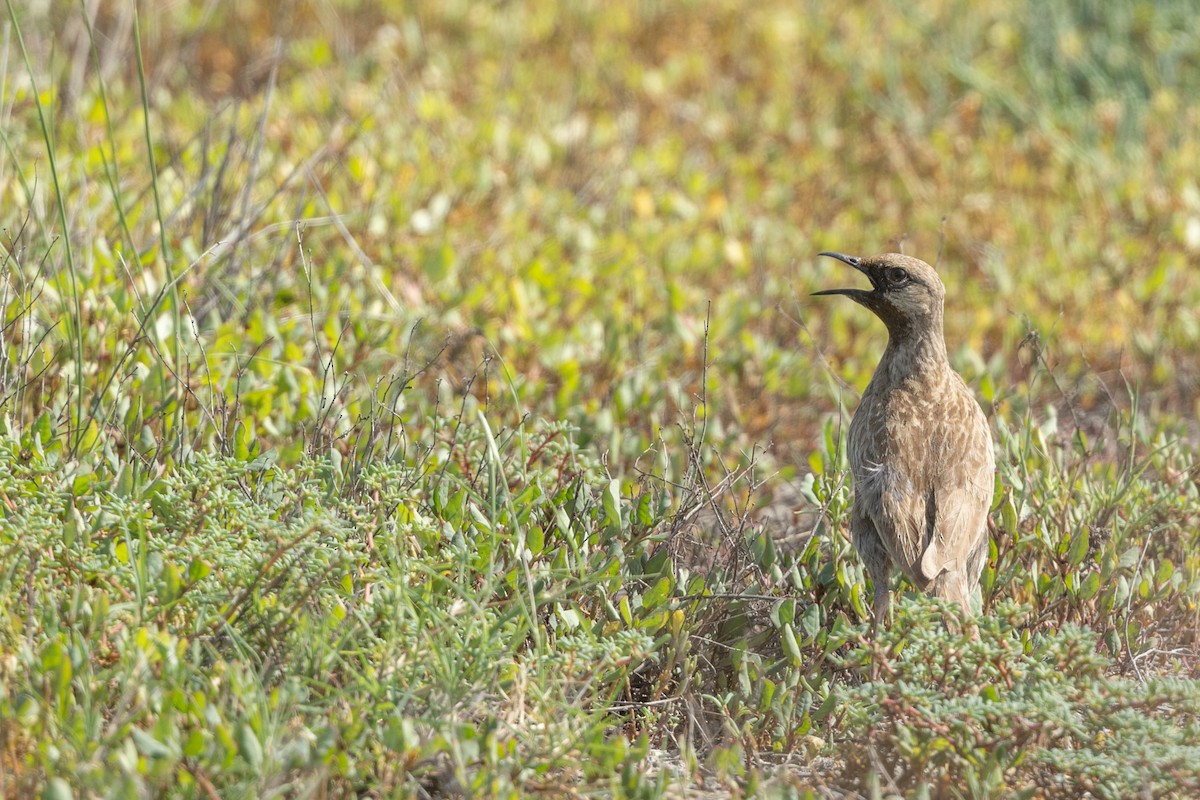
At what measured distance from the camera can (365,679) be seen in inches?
134

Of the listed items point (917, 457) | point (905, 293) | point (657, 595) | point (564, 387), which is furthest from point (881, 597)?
point (564, 387)

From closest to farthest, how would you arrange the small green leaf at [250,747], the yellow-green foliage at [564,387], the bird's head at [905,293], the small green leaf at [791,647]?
the small green leaf at [250,747]
the yellow-green foliage at [564,387]
the small green leaf at [791,647]
the bird's head at [905,293]

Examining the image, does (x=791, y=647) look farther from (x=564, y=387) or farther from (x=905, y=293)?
(x=564, y=387)

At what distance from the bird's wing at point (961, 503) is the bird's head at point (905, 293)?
40 centimetres

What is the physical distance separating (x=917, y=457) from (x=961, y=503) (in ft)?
0.73

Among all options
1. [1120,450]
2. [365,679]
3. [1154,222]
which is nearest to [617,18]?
[1154,222]

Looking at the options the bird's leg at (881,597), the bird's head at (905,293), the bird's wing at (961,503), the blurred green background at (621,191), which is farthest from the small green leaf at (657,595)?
the bird's head at (905,293)

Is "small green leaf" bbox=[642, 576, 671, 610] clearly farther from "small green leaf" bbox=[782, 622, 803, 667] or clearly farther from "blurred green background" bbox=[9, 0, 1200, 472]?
"blurred green background" bbox=[9, 0, 1200, 472]

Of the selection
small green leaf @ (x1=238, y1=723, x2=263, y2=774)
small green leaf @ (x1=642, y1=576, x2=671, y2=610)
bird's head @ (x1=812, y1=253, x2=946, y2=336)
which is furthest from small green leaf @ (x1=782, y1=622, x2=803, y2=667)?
small green leaf @ (x1=238, y1=723, x2=263, y2=774)

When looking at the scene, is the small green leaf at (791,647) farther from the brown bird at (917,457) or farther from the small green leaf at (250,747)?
the small green leaf at (250,747)

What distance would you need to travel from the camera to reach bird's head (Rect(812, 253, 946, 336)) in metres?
4.79

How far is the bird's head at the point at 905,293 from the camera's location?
15.7ft

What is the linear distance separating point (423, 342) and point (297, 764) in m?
3.18

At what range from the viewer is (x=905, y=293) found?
481cm
